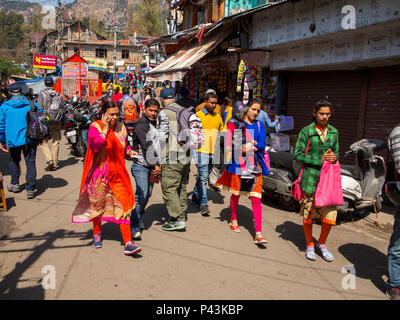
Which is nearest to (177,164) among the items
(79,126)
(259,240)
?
(259,240)

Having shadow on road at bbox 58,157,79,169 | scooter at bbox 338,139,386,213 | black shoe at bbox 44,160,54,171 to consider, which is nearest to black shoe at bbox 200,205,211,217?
scooter at bbox 338,139,386,213

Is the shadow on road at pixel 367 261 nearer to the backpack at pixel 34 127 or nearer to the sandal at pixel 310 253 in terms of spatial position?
the sandal at pixel 310 253

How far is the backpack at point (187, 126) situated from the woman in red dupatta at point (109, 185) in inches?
32.4

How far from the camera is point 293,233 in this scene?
487 centimetres

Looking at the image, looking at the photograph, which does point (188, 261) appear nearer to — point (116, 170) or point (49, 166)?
point (116, 170)

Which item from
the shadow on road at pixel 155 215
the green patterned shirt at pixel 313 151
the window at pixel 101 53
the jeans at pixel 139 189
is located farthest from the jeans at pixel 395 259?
the window at pixel 101 53

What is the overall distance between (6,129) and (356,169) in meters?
6.11

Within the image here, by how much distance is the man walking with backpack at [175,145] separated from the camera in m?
4.43

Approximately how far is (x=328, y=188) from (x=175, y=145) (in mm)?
1983

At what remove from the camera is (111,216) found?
3891 millimetres

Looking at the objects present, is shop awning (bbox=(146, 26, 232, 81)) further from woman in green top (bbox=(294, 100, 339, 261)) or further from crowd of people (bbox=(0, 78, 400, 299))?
woman in green top (bbox=(294, 100, 339, 261))

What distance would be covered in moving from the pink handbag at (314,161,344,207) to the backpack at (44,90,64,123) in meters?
6.76
